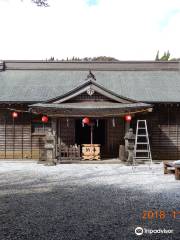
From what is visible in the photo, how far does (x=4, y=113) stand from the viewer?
17594 millimetres

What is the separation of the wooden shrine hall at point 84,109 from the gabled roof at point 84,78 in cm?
6

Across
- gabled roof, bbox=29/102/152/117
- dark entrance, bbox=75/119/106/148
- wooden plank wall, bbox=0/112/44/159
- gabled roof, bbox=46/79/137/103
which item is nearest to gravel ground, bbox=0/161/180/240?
gabled roof, bbox=29/102/152/117

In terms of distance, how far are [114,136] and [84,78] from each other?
19.0ft

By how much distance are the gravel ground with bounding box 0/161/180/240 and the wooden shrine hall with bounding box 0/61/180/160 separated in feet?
11.9

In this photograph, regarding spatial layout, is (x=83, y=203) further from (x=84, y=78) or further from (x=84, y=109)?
(x=84, y=78)

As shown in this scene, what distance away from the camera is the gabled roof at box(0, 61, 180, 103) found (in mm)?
18266

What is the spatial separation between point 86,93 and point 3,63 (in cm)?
970

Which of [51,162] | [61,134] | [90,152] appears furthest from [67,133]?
[51,162]

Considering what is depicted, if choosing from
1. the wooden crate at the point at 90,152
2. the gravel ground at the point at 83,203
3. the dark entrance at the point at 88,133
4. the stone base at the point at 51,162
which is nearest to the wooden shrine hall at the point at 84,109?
the dark entrance at the point at 88,133

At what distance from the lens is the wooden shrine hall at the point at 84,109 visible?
15391 millimetres

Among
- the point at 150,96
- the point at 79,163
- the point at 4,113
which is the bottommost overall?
the point at 79,163

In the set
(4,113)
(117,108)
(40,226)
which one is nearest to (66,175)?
(117,108)

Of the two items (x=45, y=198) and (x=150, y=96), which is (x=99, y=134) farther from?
(x=45, y=198)

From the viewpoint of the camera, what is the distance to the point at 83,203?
7445mm
